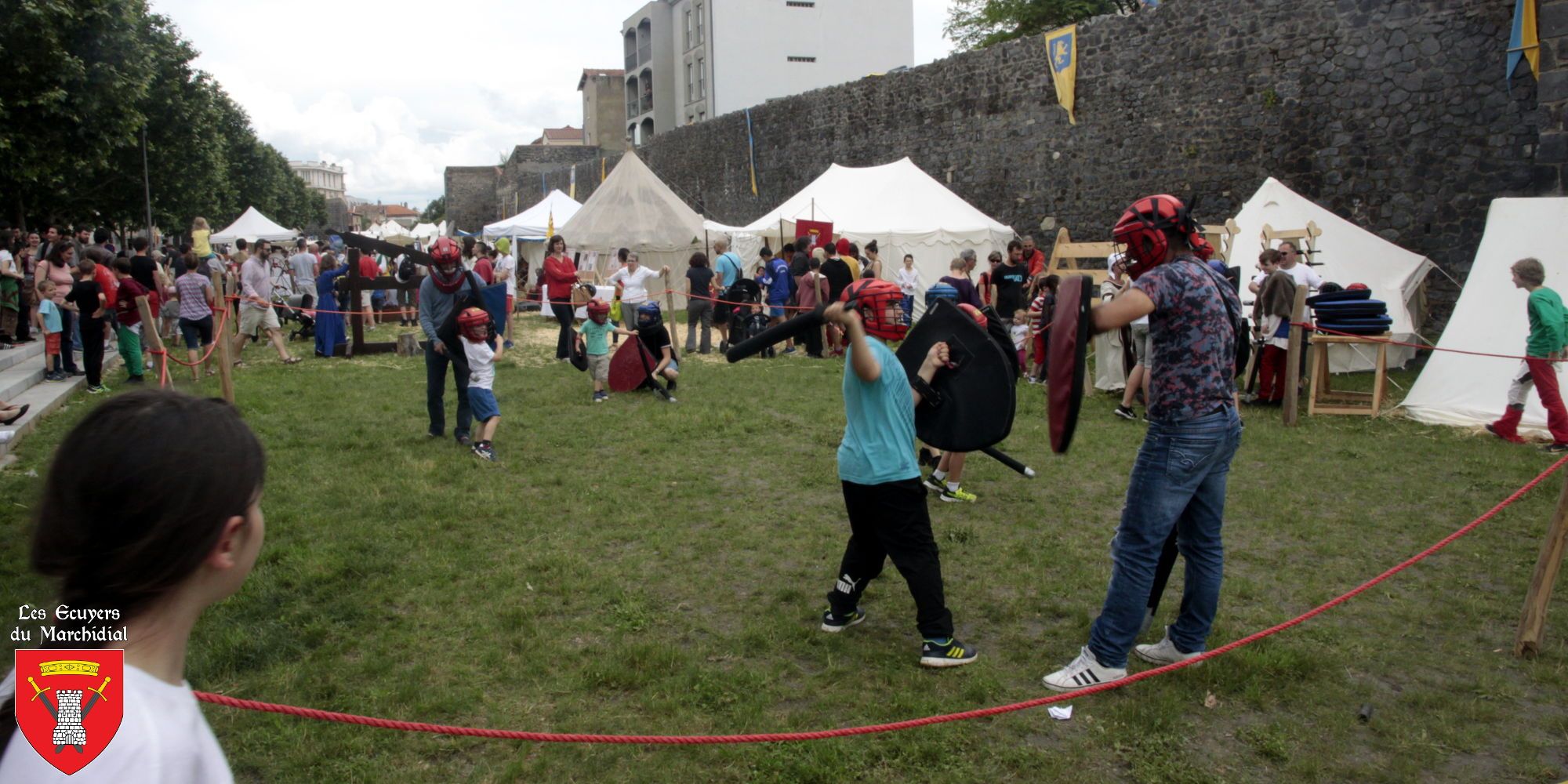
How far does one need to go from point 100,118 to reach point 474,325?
635 inches

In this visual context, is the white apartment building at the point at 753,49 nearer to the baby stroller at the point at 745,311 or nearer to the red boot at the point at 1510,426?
the baby stroller at the point at 745,311

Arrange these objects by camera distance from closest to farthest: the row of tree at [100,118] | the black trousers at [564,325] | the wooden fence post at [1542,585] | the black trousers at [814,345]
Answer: the wooden fence post at [1542,585] → the black trousers at [564,325] → the black trousers at [814,345] → the row of tree at [100,118]

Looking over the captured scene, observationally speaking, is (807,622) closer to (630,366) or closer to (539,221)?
(630,366)

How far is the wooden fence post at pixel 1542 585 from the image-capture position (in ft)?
13.5

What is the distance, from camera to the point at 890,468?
4.11 meters

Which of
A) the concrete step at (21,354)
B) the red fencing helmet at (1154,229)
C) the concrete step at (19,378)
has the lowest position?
the concrete step at (19,378)

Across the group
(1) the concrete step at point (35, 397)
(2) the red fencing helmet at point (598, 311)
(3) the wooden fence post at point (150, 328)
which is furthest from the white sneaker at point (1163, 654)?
(3) the wooden fence post at point (150, 328)

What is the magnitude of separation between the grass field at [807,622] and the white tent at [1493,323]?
988 mm

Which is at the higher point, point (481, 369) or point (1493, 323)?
point (1493, 323)

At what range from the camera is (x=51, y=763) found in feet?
3.62

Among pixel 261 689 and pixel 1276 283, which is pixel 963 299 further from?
pixel 261 689

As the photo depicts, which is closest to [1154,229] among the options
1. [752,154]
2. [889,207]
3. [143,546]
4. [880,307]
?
[880,307]

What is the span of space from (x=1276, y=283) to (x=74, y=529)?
10.8 m

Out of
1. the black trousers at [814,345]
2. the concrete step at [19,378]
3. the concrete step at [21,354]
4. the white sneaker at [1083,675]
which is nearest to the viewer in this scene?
the white sneaker at [1083,675]
